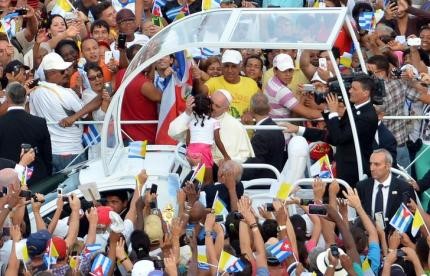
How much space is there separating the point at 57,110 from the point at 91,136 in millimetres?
479

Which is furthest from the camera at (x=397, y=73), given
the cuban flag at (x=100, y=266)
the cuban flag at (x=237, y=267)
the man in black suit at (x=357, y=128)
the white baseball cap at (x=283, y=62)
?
the cuban flag at (x=100, y=266)

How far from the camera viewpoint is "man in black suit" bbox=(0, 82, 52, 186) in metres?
19.4

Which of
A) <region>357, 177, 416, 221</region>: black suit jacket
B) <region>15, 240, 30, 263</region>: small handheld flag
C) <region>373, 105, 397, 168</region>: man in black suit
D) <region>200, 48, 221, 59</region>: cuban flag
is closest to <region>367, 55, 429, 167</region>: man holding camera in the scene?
<region>373, 105, 397, 168</region>: man in black suit

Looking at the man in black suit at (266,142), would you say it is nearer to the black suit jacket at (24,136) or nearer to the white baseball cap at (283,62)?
the white baseball cap at (283,62)

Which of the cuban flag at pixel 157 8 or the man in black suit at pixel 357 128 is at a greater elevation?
the man in black suit at pixel 357 128

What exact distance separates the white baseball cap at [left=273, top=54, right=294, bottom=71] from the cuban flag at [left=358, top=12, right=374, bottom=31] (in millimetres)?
1712

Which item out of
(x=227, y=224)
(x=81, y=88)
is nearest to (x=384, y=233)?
(x=227, y=224)

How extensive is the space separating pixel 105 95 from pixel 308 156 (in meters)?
2.79

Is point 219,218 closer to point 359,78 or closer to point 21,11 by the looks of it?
point 359,78

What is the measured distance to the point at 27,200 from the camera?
688 inches

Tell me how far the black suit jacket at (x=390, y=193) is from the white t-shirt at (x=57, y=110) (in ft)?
11.9

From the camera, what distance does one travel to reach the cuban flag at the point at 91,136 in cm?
2064

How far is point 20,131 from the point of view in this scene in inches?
766

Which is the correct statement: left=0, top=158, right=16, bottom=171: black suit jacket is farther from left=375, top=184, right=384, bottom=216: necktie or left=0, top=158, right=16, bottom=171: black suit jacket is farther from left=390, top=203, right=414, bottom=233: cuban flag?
left=390, top=203, right=414, bottom=233: cuban flag
